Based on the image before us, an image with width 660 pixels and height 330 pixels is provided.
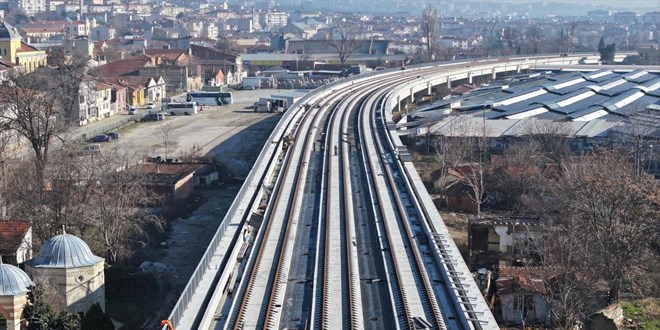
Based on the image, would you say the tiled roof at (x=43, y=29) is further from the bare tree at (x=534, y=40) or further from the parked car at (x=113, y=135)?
the parked car at (x=113, y=135)

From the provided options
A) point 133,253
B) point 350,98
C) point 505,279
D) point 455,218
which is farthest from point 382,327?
point 350,98

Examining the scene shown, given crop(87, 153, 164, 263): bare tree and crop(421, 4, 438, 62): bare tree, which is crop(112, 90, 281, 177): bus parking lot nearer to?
crop(87, 153, 164, 263): bare tree

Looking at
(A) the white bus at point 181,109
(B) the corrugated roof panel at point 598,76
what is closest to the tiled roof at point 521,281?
(A) the white bus at point 181,109

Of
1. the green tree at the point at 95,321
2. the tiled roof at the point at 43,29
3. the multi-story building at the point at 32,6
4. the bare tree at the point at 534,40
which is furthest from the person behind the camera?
the multi-story building at the point at 32,6

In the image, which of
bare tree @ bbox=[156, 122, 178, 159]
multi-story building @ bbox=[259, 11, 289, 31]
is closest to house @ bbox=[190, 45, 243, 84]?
bare tree @ bbox=[156, 122, 178, 159]

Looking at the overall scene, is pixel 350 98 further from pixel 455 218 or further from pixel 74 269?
pixel 74 269

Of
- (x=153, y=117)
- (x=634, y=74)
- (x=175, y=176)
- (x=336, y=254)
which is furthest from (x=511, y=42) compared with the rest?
(x=336, y=254)

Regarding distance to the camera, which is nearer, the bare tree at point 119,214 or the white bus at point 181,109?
the bare tree at point 119,214
